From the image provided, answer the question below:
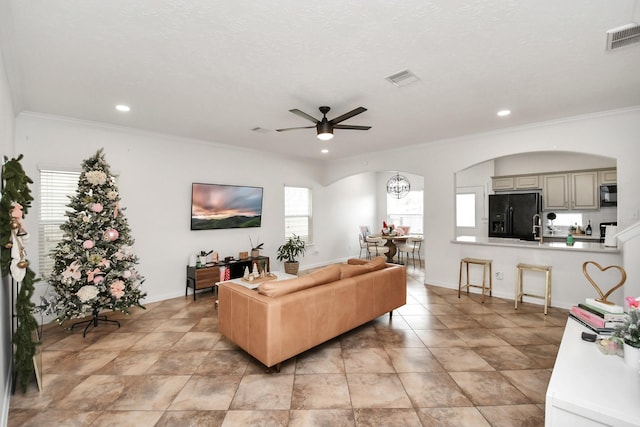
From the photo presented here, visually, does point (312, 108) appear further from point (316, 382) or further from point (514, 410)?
point (514, 410)

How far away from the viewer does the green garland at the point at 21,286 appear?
218 cm

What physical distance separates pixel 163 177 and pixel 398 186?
6531 mm

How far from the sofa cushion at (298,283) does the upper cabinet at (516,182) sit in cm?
562

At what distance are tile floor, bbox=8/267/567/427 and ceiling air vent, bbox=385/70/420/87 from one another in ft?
9.07

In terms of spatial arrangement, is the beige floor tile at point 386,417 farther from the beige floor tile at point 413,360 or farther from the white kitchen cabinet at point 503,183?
the white kitchen cabinet at point 503,183

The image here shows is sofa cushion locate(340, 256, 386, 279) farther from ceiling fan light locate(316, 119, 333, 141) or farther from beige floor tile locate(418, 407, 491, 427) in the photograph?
ceiling fan light locate(316, 119, 333, 141)

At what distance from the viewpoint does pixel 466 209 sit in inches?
304

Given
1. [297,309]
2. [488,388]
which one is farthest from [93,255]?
[488,388]

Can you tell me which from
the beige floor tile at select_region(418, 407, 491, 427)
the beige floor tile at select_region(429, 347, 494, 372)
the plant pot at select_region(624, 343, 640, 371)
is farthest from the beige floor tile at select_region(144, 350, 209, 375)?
the plant pot at select_region(624, 343, 640, 371)

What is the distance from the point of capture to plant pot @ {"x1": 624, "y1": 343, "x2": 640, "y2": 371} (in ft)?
4.89

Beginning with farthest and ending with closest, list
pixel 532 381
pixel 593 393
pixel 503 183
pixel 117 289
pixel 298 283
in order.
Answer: pixel 503 183 < pixel 117 289 < pixel 298 283 < pixel 532 381 < pixel 593 393

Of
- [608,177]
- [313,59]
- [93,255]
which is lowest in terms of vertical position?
[93,255]

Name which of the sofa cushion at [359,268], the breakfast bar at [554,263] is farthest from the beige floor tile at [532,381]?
the breakfast bar at [554,263]

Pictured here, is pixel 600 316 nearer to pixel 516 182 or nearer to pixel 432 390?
pixel 432 390
